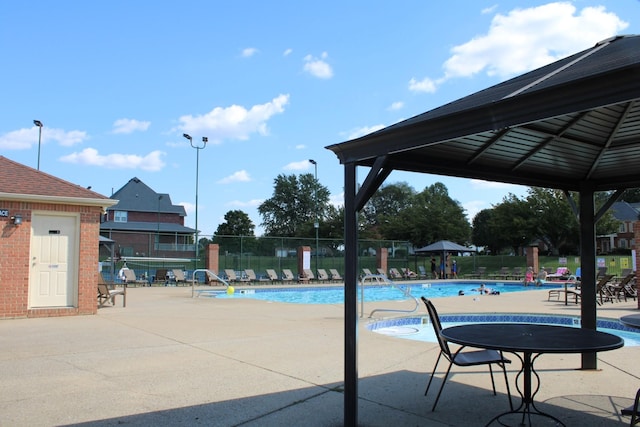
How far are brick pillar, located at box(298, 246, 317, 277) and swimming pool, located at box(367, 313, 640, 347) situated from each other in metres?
16.8

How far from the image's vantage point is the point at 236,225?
78.8 meters

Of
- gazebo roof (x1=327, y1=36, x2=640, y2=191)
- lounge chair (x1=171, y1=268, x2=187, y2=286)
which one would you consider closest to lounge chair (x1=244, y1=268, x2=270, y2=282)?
lounge chair (x1=171, y1=268, x2=187, y2=286)

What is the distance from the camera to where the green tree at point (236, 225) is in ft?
258

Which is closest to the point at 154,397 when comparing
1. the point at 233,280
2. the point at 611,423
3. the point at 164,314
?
the point at 611,423

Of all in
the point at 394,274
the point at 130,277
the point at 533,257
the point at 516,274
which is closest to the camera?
the point at 130,277

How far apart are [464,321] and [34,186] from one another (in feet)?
33.8

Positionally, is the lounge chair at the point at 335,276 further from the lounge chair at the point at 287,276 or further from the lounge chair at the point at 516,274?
the lounge chair at the point at 516,274

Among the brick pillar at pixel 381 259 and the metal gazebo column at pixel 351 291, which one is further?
the brick pillar at pixel 381 259

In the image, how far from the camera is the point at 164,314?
11.8 m

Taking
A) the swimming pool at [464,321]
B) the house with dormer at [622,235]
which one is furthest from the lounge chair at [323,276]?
the house with dormer at [622,235]

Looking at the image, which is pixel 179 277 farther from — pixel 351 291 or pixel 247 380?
pixel 351 291

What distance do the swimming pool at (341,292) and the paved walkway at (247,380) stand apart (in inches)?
402

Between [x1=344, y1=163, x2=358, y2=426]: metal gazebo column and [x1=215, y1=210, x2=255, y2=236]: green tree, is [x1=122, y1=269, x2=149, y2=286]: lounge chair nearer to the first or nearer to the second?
[x1=344, y1=163, x2=358, y2=426]: metal gazebo column

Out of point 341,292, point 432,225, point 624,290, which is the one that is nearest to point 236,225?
point 432,225
